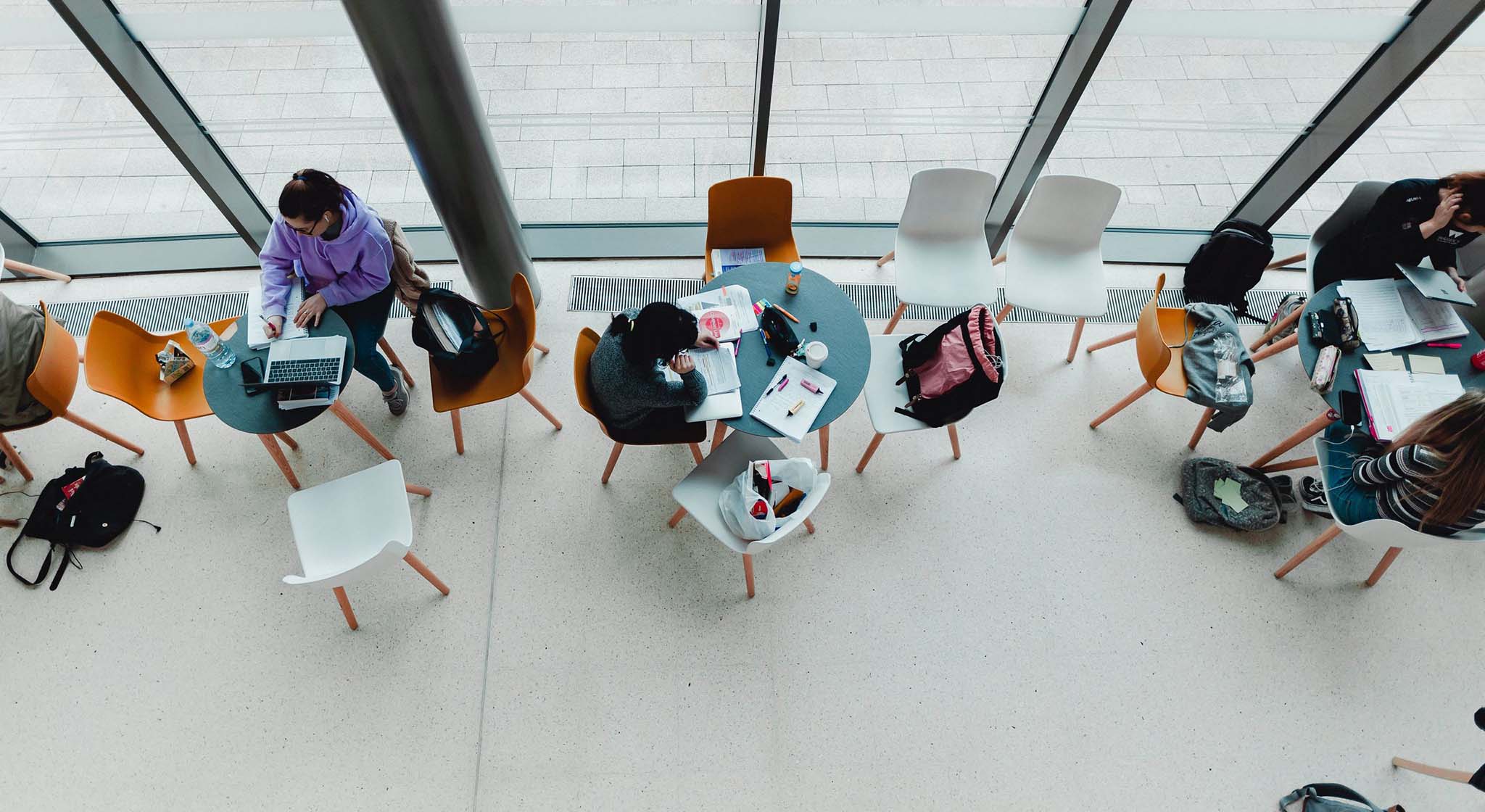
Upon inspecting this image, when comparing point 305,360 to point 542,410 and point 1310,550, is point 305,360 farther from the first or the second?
point 1310,550

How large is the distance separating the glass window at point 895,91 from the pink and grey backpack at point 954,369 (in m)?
1.57

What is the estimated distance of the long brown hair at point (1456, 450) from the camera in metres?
2.73

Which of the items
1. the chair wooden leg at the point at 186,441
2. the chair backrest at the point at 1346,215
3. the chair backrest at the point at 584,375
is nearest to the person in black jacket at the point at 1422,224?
the chair backrest at the point at 1346,215

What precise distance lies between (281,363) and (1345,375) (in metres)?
5.14

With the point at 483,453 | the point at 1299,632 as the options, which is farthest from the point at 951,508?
the point at 483,453

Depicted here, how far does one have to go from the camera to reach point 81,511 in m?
3.76

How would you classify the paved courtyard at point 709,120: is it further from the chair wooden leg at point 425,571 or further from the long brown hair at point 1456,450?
the chair wooden leg at point 425,571

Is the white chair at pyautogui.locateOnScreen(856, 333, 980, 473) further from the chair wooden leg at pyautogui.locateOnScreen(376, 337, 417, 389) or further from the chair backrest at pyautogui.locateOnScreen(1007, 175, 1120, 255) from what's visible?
the chair wooden leg at pyautogui.locateOnScreen(376, 337, 417, 389)

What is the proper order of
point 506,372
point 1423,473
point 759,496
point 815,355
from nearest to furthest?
point 1423,473, point 759,496, point 815,355, point 506,372

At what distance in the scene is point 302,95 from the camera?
4.13 meters

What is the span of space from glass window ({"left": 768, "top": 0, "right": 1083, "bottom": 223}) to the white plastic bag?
2.22 metres

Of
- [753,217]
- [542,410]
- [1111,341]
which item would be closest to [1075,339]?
[1111,341]

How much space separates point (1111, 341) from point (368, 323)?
4263 millimetres

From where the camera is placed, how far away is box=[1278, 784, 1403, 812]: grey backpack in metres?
3.15
